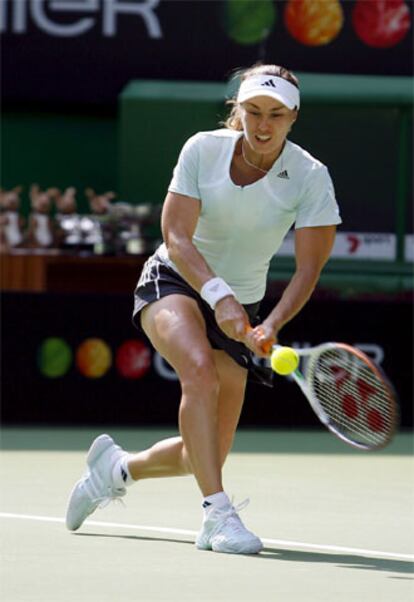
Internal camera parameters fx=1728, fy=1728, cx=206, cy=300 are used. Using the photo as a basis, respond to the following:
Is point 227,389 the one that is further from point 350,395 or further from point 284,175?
point 284,175

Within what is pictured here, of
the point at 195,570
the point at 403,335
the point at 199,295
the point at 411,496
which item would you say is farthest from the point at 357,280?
the point at 195,570

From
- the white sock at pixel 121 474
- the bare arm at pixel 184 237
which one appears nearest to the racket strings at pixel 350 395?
the bare arm at pixel 184 237

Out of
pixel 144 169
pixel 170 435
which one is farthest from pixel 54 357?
pixel 144 169

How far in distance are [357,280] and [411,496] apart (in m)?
4.35

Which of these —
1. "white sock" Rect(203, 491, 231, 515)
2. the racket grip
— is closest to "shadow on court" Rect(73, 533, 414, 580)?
"white sock" Rect(203, 491, 231, 515)

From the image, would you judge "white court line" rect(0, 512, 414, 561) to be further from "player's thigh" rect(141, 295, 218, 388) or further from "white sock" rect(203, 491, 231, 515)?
"player's thigh" rect(141, 295, 218, 388)

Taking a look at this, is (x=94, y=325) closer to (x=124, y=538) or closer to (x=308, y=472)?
(x=308, y=472)

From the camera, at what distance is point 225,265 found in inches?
229

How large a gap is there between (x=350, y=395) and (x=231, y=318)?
47cm

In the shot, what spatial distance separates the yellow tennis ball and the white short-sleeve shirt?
0.54 m

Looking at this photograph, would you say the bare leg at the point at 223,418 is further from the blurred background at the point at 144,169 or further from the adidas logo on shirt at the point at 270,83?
the blurred background at the point at 144,169

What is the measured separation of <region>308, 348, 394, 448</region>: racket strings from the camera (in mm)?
5316

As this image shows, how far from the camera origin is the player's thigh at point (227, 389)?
19.3 feet

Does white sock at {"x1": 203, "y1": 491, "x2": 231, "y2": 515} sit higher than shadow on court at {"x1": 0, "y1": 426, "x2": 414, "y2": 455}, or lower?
higher
